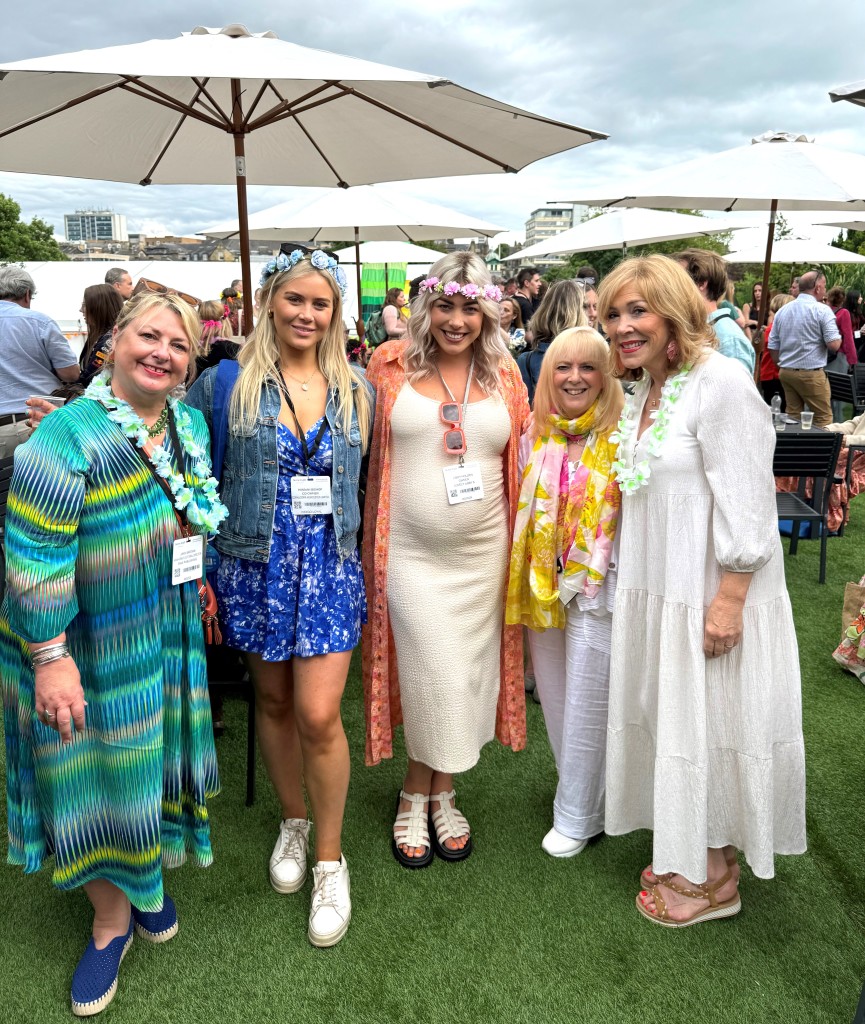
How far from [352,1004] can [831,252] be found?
13891 mm

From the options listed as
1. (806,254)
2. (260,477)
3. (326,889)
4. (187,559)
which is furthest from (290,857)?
(806,254)

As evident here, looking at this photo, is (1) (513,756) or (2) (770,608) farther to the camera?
(1) (513,756)

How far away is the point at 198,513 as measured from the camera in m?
1.98

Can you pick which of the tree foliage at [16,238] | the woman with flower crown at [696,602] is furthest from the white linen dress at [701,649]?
the tree foliage at [16,238]

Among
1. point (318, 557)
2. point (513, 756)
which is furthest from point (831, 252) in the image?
point (318, 557)

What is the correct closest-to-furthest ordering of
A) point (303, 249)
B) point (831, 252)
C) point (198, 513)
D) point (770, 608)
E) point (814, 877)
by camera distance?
point (198, 513) < point (770, 608) < point (303, 249) < point (814, 877) < point (831, 252)

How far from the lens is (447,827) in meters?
2.75

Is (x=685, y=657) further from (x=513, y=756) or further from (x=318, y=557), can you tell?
(x=513, y=756)

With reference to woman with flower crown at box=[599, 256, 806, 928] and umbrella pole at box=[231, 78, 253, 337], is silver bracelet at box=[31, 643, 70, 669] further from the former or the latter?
→ umbrella pole at box=[231, 78, 253, 337]

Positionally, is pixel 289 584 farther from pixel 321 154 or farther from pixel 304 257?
pixel 321 154

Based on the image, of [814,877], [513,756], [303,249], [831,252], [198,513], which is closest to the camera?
[198,513]

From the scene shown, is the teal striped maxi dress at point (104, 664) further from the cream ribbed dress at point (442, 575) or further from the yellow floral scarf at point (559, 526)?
the yellow floral scarf at point (559, 526)

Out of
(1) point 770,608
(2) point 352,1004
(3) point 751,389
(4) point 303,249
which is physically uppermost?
(4) point 303,249

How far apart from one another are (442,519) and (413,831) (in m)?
1.12
